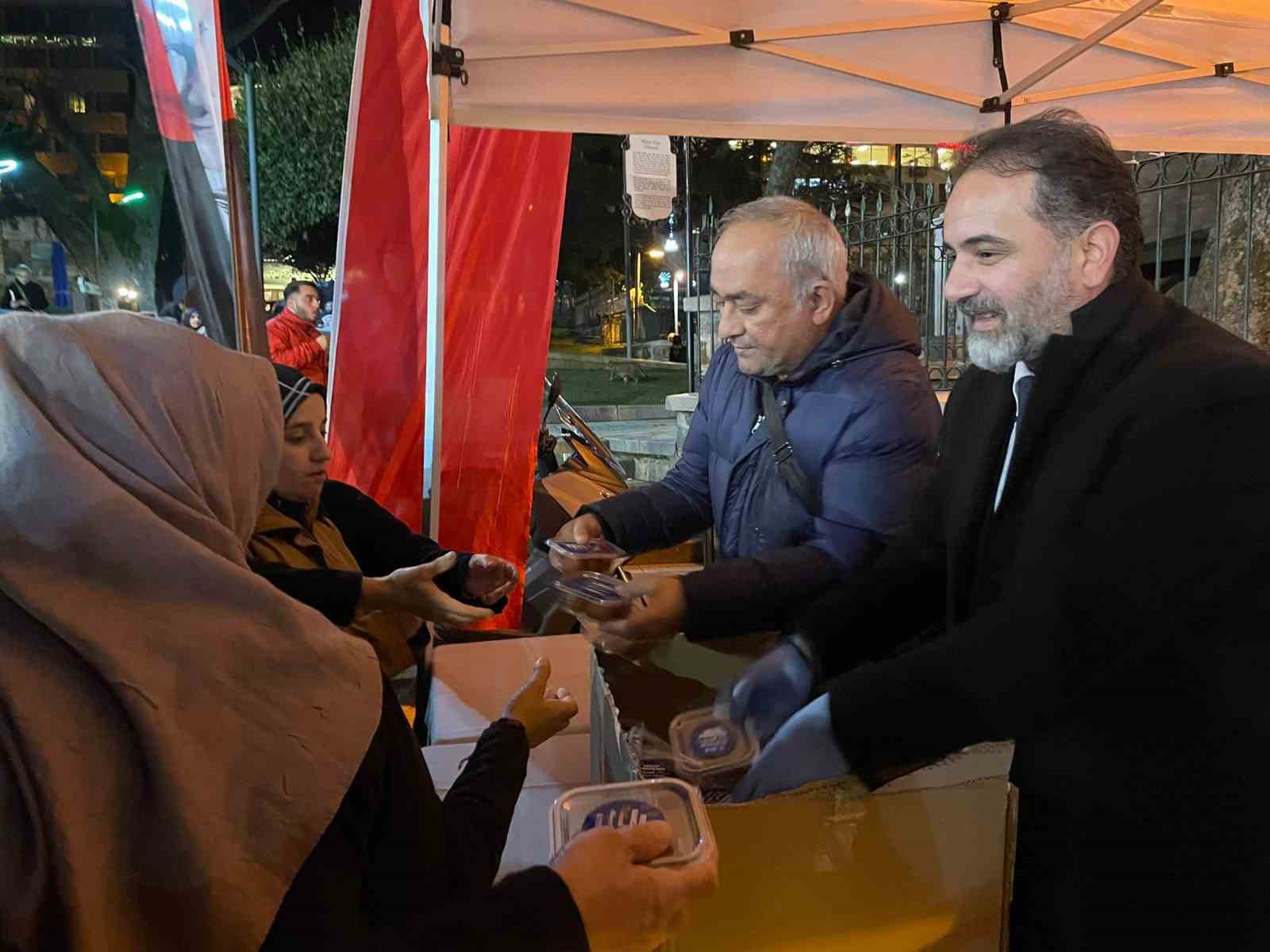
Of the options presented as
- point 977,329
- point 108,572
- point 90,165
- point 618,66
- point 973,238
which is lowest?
point 108,572

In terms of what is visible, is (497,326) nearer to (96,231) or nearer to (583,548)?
(583,548)

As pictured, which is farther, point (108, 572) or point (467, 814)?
point (467, 814)

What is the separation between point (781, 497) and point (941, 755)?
927 millimetres

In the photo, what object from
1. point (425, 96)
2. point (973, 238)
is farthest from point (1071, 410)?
point (425, 96)

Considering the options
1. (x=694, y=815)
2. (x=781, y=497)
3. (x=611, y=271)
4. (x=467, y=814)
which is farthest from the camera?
(x=611, y=271)

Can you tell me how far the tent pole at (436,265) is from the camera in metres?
2.36

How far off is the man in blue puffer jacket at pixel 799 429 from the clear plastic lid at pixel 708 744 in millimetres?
346

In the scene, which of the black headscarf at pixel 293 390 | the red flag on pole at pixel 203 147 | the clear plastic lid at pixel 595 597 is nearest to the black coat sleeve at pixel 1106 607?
the clear plastic lid at pixel 595 597

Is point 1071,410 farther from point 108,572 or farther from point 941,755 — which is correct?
point 108,572

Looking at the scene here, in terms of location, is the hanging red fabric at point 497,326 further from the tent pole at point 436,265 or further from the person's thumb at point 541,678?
the person's thumb at point 541,678

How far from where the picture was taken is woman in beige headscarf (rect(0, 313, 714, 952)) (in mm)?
722

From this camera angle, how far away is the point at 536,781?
5.55ft

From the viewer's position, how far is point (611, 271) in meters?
21.6

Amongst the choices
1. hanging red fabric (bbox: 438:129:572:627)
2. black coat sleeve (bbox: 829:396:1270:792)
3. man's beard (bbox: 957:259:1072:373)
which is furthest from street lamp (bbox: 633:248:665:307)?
black coat sleeve (bbox: 829:396:1270:792)
